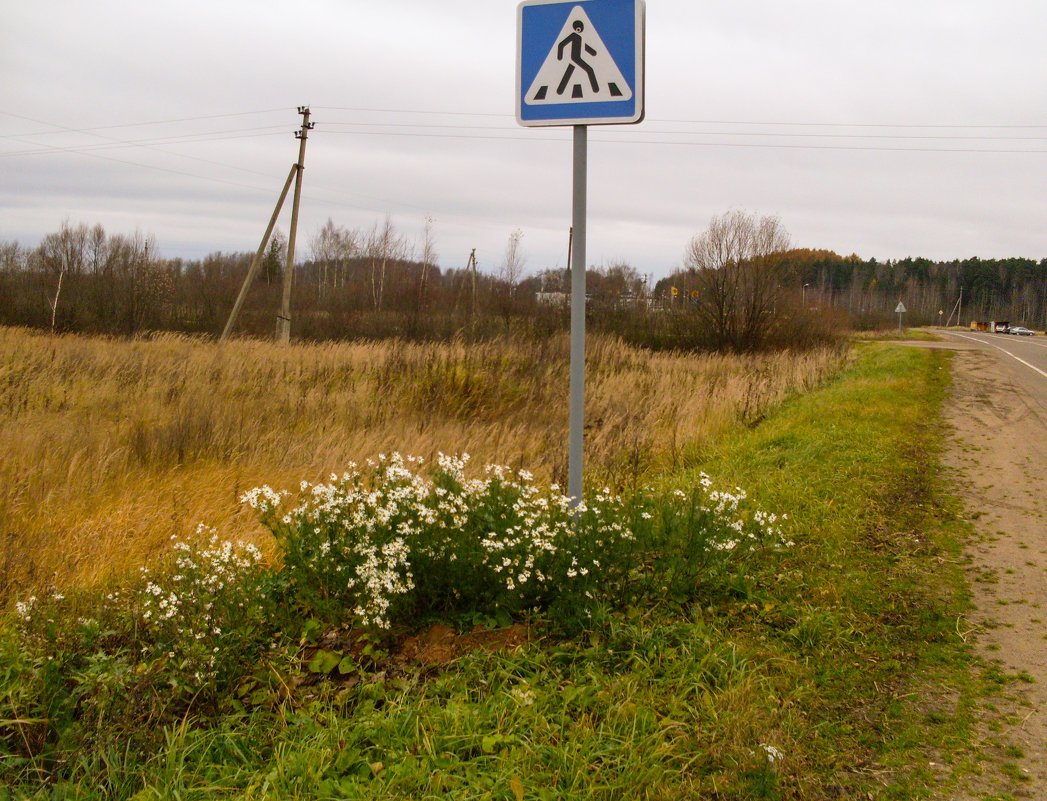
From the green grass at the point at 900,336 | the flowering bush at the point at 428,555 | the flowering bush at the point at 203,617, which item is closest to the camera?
the flowering bush at the point at 203,617

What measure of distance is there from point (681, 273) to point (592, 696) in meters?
30.4

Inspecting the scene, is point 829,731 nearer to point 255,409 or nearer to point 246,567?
point 246,567

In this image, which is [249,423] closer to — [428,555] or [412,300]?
[428,555]

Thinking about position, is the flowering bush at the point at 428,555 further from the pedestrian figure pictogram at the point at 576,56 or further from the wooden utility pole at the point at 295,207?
the wooden utility pole at the point at 295,207

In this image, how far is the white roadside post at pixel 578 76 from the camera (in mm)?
3889

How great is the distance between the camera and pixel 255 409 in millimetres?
9484

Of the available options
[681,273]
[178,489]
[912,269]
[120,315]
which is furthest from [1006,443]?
[912,269]

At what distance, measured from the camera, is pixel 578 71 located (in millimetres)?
3969

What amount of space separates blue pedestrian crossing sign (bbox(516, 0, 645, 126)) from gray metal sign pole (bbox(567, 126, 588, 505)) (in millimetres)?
184

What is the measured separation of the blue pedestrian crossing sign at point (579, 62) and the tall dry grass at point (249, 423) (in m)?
3.28

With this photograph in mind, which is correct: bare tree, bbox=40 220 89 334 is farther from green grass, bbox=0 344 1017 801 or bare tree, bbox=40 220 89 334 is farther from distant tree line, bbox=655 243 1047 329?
distant tree line, bbox=655 243 1047 329

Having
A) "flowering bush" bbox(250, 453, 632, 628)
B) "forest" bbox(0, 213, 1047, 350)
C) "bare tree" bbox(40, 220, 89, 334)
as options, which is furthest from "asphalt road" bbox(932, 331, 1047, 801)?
"bare tree" bbox(40, 220, 89, 334)

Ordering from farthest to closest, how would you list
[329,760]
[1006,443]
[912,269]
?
1. [912,269]
2. [1006,443]
3. [329,760]

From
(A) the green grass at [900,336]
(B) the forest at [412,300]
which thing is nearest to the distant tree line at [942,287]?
(A) the green grass at [900,336]
